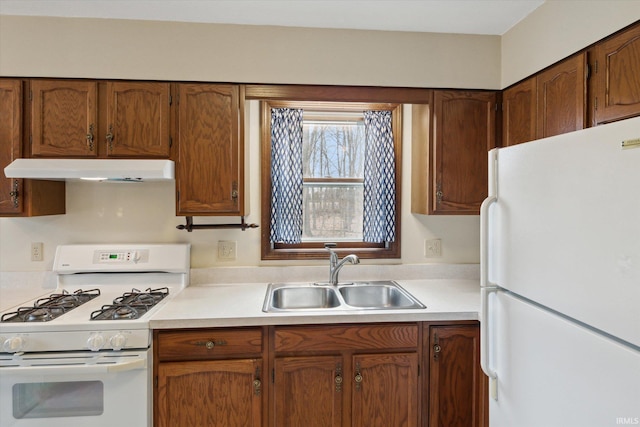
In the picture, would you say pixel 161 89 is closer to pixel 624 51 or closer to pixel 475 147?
pixel 475 147

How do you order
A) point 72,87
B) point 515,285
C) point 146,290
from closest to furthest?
point 515,285, point 72,87, point 146,290

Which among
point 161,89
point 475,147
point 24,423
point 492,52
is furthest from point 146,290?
point 492,52

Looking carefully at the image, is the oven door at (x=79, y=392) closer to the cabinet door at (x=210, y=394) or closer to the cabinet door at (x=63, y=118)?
the cabinet door at (x=210, y=394)

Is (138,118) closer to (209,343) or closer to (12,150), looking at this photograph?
(12,150)

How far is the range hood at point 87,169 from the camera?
1650 mm

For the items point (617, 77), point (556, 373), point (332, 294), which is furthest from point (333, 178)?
point (556, 373)

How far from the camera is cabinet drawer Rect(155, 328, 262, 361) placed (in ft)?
5.13

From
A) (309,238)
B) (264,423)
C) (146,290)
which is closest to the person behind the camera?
(264,423)

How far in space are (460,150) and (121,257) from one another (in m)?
2.05

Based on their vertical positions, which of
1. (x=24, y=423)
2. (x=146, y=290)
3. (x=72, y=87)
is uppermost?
(x=72, y=87)

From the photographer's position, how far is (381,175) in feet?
7.34

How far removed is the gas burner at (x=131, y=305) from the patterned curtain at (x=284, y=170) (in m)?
0.73

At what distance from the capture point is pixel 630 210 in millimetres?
782

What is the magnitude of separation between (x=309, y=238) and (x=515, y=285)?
1354 millimetres
